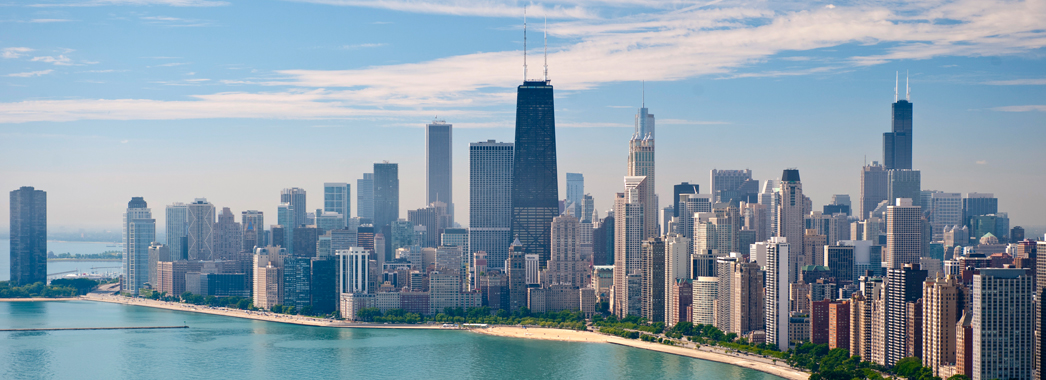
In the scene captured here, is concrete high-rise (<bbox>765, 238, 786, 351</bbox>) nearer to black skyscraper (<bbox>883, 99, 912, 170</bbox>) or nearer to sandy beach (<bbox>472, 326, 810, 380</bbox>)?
sandy beach (<bbox>472, 326, 810, 380</bbox>)

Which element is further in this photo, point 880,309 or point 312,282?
point 312,282

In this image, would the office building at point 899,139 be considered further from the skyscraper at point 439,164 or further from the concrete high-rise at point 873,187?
the skyscraper at point 439,164

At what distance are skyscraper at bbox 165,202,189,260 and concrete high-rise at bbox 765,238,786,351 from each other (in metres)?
50.2

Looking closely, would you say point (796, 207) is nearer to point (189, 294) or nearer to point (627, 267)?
point (627, 267)

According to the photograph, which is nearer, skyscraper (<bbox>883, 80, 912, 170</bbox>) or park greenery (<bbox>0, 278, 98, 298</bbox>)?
park greenery (<bbox>0, 278, 98, 298</bbox>)

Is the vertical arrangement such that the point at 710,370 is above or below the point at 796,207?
below

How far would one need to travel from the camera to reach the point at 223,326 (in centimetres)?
4678

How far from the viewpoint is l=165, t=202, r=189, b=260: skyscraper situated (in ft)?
249

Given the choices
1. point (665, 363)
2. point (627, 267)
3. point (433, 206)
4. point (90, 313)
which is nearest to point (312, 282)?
point (90, 313)

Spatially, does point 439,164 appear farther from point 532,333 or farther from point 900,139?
point 532,333

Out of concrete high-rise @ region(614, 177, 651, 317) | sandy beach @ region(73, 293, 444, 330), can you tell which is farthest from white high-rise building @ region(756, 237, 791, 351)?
sandy beach @ region(73, 293, 444, 330)

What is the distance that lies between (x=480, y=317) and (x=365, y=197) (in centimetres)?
5362

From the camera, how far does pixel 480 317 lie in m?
47.1

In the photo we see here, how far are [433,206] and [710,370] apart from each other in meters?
62.5
